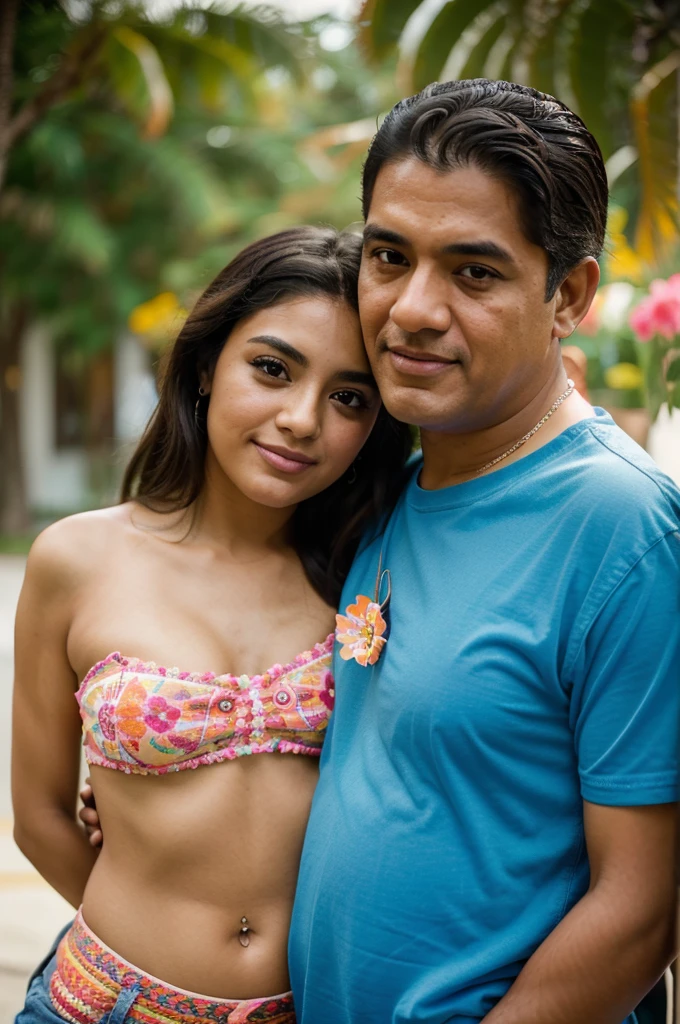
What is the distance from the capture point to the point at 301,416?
212 cm

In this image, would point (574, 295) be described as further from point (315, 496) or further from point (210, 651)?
point (210, 651)

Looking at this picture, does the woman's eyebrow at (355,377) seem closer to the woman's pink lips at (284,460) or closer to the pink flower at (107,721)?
the woman's pink lips at (284,460)

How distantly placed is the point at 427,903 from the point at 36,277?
15.3 m

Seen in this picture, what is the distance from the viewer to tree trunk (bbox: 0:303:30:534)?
55.4 ft

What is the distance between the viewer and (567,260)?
5.87 ft

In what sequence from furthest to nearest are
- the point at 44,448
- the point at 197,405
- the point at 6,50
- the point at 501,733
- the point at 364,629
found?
the point at 44,448, the point at 6,50, the point at 197,405, the point at 364,629, the point at 501,733

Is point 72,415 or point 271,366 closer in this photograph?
point 271,366

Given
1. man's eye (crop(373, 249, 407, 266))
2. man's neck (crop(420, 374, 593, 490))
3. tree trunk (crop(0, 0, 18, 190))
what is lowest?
man's neck (crop(420, 374, 593, 490))

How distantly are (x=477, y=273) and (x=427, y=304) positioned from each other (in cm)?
9

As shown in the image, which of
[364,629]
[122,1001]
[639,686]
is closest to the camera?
[639,686]

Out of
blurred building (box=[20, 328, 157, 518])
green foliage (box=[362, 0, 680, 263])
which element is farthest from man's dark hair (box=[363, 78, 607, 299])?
blurred building (box=[20, 328, 157, 518])

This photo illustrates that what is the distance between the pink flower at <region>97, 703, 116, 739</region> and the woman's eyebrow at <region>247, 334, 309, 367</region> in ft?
2.53

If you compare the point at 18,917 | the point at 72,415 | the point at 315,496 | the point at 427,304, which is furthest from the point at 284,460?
the point at 72,415

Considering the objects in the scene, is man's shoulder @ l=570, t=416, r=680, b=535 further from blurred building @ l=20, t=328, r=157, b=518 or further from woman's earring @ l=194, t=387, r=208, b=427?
blurred building @ l=20, t=328, r=157, b=518
